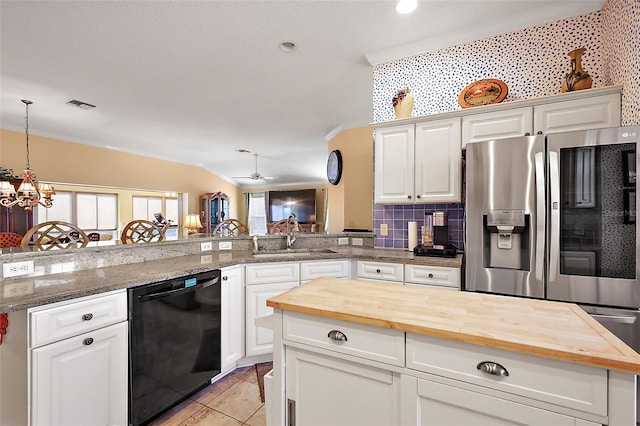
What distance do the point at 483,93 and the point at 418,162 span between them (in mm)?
764

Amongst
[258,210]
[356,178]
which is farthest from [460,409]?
[258,210]

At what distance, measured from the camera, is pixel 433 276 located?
2182mm

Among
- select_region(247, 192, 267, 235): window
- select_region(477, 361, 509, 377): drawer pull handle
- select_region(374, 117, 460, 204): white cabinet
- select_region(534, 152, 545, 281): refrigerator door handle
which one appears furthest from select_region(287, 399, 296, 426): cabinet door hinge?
select_region(247, 192, 267, 235): window

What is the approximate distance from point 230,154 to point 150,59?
4.09 metres

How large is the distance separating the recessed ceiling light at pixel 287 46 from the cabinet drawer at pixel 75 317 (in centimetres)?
221

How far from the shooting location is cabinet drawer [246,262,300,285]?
2367 mm

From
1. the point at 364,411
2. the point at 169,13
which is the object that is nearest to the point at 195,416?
the point at 364,411

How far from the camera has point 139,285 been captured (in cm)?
164

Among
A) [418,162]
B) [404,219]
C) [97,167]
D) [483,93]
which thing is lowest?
[404,219]

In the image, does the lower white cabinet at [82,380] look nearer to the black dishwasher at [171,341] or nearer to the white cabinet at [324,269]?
the black dishwasher at [171,341]

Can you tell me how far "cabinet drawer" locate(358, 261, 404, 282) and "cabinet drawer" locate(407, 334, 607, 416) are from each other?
144 cm

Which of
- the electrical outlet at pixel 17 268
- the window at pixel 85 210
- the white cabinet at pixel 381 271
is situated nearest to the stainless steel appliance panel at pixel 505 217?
the white cabinet at pixel 381 271

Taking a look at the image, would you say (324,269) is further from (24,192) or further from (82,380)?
(24,192)

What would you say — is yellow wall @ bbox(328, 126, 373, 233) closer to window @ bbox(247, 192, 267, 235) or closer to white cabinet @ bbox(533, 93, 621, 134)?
white cabinet @ bbox(533, 93, 621, 134)
